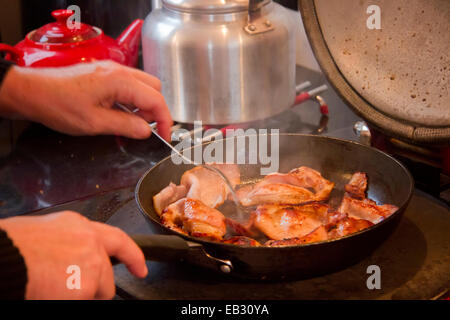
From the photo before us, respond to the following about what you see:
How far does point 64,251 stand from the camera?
0.84 meters

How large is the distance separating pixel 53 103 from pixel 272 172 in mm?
608

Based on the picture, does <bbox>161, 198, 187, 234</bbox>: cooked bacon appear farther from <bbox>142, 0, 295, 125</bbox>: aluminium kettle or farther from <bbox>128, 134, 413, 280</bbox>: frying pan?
<bbox>142, 0, 295, 125</bbox>: aluminium kettle

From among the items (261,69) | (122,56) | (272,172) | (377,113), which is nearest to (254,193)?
(272,172)

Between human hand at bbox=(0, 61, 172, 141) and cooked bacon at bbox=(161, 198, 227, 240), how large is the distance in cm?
18

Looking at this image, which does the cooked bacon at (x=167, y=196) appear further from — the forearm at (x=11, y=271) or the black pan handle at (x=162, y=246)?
the forearm at (x=11, y=271)

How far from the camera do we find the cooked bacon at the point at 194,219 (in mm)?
1162

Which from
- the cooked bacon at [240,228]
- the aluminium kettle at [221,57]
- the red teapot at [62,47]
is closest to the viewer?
the cooked bacon at [240,228]

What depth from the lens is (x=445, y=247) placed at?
113 cm

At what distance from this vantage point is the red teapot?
6.04 feet

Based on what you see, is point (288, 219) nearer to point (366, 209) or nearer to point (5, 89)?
point (366, 209)

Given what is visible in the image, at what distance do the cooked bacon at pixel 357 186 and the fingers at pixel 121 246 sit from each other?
1.98 ft

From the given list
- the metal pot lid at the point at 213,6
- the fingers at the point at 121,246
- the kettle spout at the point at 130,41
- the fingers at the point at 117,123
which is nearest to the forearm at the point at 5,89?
the fingers at the point at 117,123

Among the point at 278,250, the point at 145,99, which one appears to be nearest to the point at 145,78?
the point at 145,99

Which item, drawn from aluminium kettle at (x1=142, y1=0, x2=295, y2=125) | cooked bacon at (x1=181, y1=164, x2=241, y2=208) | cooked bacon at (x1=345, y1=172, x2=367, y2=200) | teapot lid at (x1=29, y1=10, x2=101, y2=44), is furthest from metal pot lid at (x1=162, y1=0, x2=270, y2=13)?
cooked bacon at (x1=345, y1=172, x2=367, y2=200)
